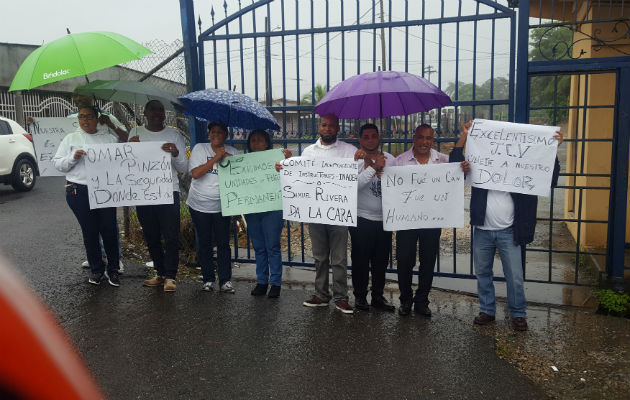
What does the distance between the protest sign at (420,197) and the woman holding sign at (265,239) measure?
1170 millimetres

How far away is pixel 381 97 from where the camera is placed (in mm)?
5035

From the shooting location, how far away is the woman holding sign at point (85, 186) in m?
5.40

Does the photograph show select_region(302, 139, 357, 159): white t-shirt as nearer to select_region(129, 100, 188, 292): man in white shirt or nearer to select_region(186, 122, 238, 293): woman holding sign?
select_region(186, 122, 238, 293): woman holding sign

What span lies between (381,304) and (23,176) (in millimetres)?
10198

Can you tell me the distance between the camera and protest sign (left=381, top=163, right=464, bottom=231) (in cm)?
474

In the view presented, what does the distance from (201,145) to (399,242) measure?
2.17m

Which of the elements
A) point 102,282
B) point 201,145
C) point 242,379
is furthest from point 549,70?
point 102,282

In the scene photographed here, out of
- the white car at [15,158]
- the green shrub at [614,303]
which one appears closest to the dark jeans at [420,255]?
the green shrub at [614,303]

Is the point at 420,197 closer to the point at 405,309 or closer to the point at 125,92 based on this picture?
the point at 405,309

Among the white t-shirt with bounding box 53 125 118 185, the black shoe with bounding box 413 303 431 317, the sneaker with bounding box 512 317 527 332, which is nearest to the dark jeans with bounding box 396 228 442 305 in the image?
the black shoe with bounding box 413 303 431 317

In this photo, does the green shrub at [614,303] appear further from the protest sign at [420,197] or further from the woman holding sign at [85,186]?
the woman holding sign at [85,186]

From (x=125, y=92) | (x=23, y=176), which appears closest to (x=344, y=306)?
(x=125, y=92)

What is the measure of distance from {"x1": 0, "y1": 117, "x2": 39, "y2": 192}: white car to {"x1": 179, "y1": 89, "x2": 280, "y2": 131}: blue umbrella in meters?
8.04

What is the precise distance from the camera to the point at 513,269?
4.63 m
